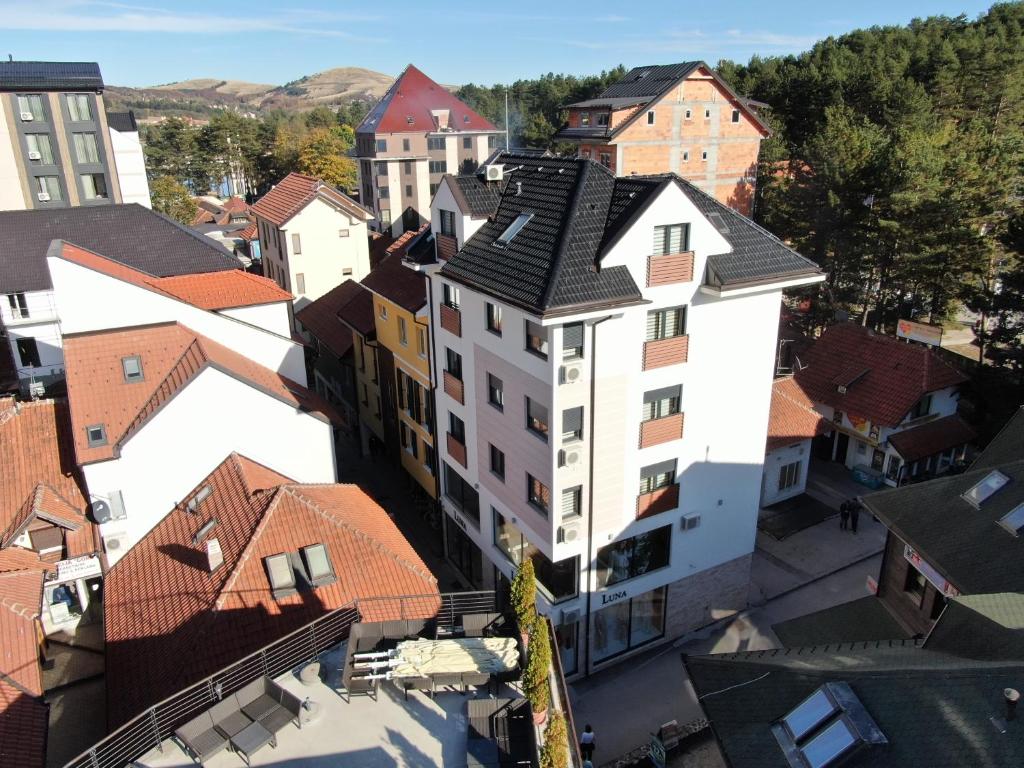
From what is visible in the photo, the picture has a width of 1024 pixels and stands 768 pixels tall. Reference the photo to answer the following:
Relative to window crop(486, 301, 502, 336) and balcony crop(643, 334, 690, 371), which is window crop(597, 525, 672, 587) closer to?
balcony crop(643, 334, 690, 371)

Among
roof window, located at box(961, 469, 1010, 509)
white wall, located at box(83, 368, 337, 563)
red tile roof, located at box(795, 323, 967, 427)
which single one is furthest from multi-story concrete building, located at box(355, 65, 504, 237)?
roof window, located at box(961, 469, 1010, 509)

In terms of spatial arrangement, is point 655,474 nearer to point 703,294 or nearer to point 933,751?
point 703,294

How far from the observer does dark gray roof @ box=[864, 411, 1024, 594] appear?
53.5ft

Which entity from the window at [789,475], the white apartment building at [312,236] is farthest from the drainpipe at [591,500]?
the white apartment building at [312,236]

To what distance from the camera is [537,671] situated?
1130 centimetres

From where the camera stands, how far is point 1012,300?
32438 mm

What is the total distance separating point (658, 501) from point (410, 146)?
59469mm

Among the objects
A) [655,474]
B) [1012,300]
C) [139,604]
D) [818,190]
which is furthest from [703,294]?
[818,190]

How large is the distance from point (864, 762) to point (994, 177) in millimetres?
38173

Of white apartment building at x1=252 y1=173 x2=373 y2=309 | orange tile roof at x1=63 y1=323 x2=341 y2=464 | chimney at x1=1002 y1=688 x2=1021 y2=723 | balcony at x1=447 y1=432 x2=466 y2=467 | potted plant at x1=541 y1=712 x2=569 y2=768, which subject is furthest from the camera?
white apartment building at x1=252 y1=173 x2=373 y2=309

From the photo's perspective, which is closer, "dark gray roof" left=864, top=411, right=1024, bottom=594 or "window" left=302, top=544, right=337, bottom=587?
"dark gray roof" left=864, top=411, right=1024, bottom=594

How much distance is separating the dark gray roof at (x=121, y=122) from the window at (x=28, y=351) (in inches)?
1072

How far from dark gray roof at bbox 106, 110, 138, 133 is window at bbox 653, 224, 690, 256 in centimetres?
5330

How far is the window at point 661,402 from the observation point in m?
19.6
